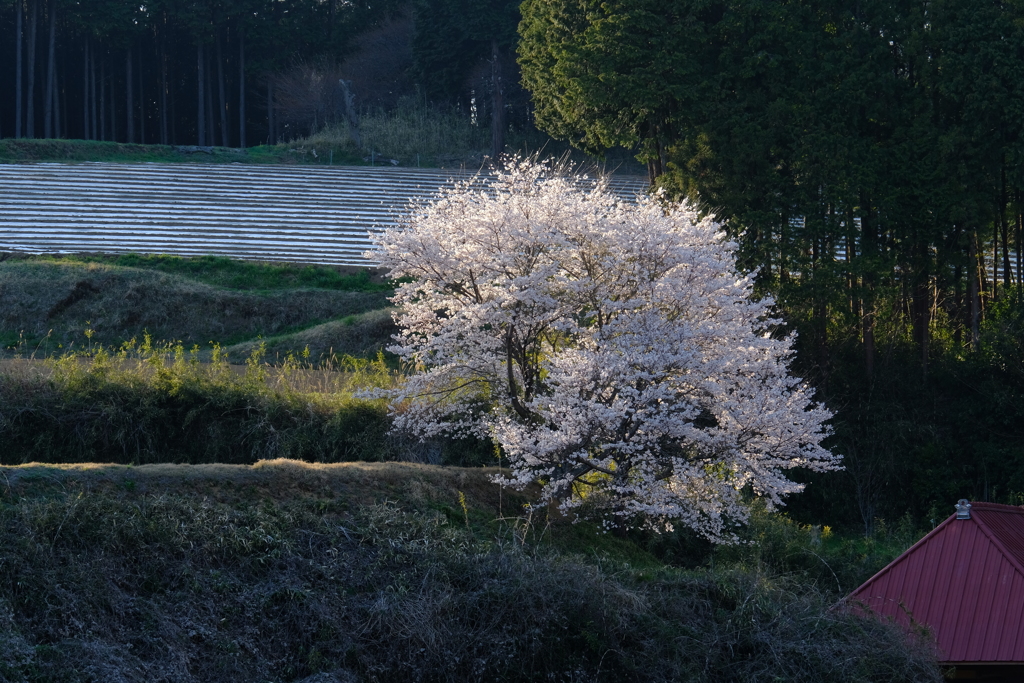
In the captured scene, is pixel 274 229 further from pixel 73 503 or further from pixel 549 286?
pixel 73 503

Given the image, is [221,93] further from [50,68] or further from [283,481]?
[283,481]

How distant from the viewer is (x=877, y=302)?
20969 millimetres

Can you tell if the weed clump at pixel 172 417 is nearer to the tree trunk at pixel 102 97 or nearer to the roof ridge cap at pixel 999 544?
the roof ridge cap at pixel 999 544

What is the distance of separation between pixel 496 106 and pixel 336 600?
30884 mm

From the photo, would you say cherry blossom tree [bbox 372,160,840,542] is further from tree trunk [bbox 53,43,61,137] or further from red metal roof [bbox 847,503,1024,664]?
tree trunk [bbox 53,43,61,137]

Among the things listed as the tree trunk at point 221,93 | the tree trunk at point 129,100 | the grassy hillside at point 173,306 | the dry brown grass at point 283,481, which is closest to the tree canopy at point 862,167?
the grassy hillside at point 173,306

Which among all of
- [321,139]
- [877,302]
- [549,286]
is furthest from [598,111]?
[321,139]

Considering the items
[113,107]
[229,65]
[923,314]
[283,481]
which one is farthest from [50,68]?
[283,481]

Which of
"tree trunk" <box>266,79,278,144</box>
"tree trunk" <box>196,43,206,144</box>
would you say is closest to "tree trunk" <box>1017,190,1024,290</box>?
"tree trunk" <box>196,43,206,144</box>

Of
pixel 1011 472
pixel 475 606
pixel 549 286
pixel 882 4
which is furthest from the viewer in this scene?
pixel 882 4

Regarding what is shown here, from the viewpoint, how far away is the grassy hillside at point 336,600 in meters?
8.81

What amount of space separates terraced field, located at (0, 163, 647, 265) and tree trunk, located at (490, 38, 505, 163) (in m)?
2.84

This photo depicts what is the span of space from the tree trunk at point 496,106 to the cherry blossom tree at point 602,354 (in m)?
24.6

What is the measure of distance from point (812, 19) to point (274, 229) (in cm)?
1491
